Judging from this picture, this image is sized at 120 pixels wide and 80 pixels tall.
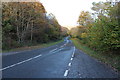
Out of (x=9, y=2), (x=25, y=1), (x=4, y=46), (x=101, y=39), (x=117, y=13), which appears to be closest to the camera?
(x=117, y=13)

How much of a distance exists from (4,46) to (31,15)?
11672 mm

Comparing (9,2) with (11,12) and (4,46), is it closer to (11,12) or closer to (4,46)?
(11,12)

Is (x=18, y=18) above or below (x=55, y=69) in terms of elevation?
above

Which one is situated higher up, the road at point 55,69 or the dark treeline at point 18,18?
the dark treeline at point 18,18

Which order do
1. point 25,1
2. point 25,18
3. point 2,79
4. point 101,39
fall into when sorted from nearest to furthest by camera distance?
point 2,79 < point 101,39 < point 25,1 < point 25,18

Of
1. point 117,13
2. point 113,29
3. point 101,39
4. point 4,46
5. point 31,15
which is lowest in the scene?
point 4,46

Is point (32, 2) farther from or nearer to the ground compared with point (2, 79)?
farther from the ground

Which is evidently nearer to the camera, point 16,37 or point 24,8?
point 24,8

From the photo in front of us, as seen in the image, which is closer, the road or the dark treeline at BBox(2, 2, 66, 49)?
the road

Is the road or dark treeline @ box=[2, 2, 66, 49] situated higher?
dark treeline @ box=[2, 2, 66, 49]

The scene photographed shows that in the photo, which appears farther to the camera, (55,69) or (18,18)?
(18,18)

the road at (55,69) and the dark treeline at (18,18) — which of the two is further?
the dark treeline at (18,18)

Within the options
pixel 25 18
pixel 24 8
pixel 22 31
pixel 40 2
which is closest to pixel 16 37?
pixel 22 31

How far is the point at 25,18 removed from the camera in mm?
31688
